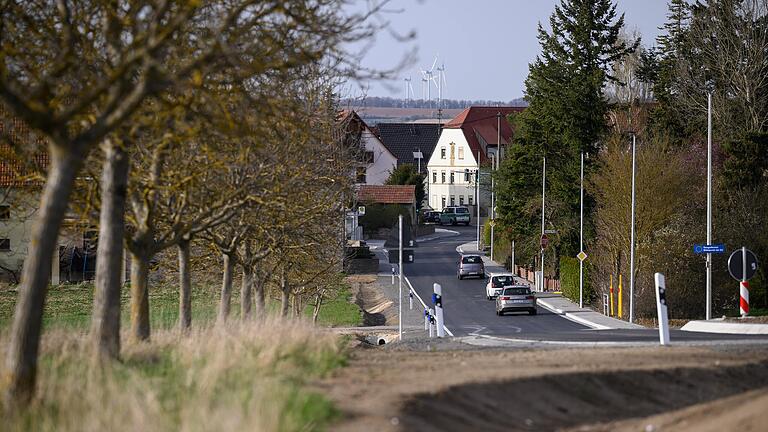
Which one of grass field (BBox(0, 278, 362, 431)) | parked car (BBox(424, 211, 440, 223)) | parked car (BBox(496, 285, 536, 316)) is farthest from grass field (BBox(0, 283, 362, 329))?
parked car (BBox(424, 211, 440, 223))

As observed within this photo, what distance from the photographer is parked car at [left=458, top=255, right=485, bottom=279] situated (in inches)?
2628

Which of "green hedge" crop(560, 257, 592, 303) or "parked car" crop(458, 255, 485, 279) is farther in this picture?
"parked car" crop(458, 255, 485, 279)

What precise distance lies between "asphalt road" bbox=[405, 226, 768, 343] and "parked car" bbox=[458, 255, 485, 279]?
1.56 feet

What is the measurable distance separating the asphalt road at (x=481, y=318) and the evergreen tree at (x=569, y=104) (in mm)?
6183

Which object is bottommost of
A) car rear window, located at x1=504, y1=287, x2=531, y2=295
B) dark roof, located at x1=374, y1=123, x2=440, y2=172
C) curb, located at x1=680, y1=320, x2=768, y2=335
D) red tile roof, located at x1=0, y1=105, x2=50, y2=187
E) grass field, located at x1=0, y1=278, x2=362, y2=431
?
car rear window, located at x1=504, y1=287, x2=531, y2=295

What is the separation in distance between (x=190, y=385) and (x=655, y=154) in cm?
4140

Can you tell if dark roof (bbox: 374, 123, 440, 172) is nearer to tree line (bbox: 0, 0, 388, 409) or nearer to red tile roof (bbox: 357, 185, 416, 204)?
red tile roof (bbox: 357, 185, 416, 204)

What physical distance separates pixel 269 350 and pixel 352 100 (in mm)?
21808

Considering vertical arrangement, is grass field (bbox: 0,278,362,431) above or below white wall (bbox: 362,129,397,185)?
below

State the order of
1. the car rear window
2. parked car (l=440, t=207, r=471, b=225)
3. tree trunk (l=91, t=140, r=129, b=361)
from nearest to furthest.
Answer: tree trunk (l=91, t=140, r=129, b=361), the car rear window, parked car (l=440, t=207, r=471, b=225)

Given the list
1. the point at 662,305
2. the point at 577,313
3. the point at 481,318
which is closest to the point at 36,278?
the point at 662,305

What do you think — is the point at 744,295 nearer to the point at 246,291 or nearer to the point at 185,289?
the point at 246,291

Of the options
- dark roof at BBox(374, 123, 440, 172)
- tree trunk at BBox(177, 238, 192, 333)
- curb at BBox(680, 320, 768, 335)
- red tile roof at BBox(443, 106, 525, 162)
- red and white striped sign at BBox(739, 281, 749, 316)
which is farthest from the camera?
dark roof at BBox(374, 123, 440, 172)

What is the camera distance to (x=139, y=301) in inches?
677
